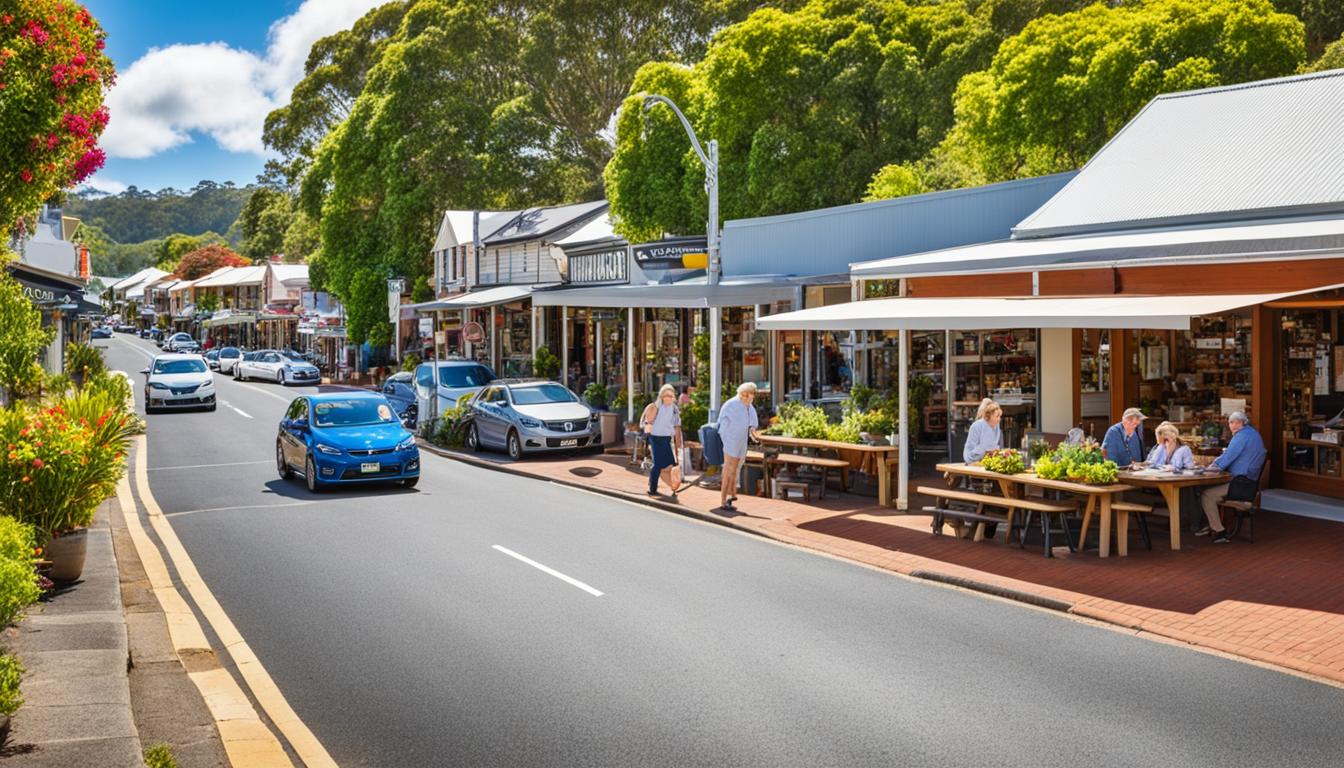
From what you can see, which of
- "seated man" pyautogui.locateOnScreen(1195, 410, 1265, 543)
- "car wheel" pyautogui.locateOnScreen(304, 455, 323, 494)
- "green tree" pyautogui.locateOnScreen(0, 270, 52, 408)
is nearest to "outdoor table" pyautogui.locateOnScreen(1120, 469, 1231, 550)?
"seated man" pyautogui.locateOnScreen(1195, 410, 1265, 543)

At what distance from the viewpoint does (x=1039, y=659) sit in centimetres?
893

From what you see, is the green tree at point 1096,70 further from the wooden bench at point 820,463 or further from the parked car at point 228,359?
the parked car at point 228,359

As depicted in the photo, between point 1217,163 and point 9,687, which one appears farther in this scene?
point 1217,163

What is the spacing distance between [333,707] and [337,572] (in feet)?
15.2

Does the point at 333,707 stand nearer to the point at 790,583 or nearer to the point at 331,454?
the point at 790,583

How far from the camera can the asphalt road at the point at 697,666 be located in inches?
277

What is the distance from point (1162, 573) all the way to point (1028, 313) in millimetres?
3508

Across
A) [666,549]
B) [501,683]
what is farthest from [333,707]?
[666,549]

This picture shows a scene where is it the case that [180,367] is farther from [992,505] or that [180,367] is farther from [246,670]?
[246,670]

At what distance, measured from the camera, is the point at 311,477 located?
19.0 metres

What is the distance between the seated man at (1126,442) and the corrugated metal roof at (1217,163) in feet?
13.9

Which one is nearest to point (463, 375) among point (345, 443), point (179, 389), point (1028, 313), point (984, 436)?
A: point (179, 389)

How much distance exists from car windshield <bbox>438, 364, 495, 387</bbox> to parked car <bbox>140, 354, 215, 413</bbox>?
10002mm

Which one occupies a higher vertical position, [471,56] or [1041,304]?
[471,56]
